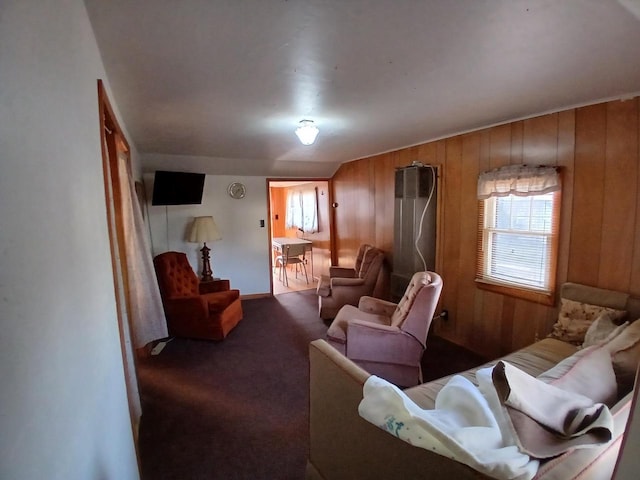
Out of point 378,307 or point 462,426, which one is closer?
point 462,426

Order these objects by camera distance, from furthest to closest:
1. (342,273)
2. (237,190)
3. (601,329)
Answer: (237,190) < (342,273) < (601,329)

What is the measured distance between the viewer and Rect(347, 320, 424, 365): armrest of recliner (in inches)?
100

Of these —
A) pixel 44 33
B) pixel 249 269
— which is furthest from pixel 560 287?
pixel 249 269

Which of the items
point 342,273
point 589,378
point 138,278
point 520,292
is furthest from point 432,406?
point 342,273

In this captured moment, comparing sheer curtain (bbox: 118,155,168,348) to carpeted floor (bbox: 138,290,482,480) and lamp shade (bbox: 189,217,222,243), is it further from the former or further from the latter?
lamp shade (bbox: 189,217,222,243)

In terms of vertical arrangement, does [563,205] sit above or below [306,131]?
Answer: below

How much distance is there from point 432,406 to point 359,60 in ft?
6.15

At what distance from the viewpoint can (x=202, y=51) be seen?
1.50m

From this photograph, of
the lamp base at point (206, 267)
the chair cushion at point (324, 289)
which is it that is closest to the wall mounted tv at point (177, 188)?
the lamp base at point (206, 267)

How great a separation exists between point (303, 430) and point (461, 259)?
2.34 m

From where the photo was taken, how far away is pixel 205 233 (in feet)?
14.8

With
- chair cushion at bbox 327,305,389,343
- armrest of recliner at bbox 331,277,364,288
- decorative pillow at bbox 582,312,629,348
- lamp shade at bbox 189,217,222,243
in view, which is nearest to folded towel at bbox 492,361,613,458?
decorative pillow at bbox 582,312,629,348

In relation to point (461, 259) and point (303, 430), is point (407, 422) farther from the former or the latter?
point (461, 259)

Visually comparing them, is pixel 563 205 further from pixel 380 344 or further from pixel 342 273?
pixel 342 273
